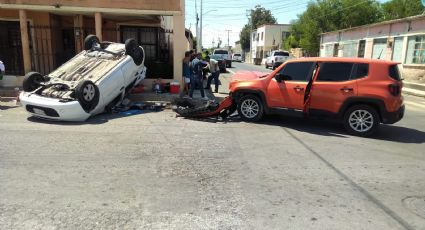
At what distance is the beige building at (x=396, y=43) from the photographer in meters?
21.0

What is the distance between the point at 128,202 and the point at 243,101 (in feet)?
18.1

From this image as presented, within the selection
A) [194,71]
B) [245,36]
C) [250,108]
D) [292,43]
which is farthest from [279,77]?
[245,36]

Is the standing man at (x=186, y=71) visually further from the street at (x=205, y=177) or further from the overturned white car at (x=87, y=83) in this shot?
the street at (x=205, y=177)

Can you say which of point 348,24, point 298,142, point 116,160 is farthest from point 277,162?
point 348,24

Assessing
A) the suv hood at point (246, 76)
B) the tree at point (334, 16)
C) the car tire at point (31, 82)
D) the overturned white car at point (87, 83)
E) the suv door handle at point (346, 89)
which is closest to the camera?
the suv door handle at point (346, 89)

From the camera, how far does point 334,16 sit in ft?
159

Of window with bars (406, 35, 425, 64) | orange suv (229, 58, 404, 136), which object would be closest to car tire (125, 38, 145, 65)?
orange suv (229, 58, 404, 136)

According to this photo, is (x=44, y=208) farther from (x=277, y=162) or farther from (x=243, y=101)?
(x=243, y=101)

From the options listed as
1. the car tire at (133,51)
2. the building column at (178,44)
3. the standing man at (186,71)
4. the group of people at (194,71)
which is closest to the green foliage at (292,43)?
the group of people at (194,71)

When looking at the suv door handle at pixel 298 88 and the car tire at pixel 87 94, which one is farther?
the car tire at pixel 87 94

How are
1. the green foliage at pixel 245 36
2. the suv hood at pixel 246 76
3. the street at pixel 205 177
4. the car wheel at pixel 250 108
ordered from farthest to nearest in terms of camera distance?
the green foliage at pixel 245 36 → the suv hood at pixel 246 76 → the car wheel at pixel 250 108 → the street at pixel 205 177

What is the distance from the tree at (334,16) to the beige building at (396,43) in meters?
14.7

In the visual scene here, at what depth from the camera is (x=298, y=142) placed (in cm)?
752

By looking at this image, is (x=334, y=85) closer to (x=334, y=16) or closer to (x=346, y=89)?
(x=346, y=89)
